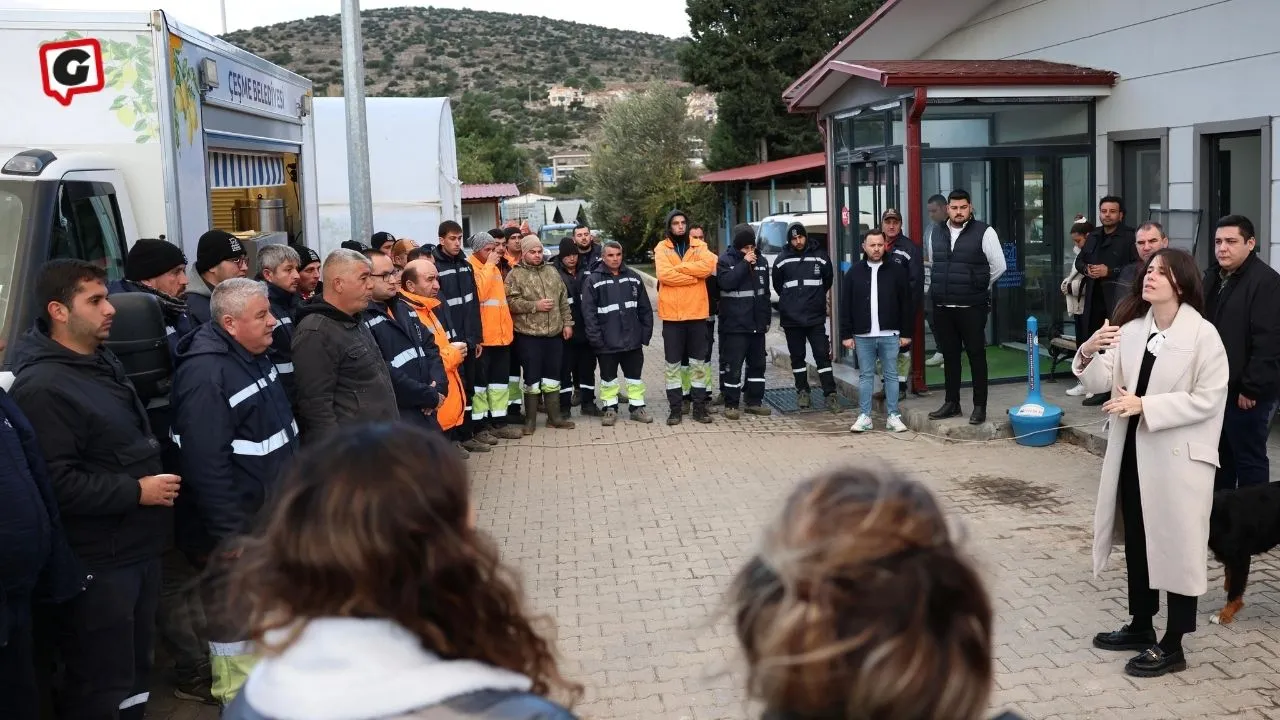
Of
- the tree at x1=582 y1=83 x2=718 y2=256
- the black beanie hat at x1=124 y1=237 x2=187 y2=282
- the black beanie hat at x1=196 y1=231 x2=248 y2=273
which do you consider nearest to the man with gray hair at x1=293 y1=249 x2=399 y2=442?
the black beanie hat at x1=196 y1=231 x2=248 y2=273

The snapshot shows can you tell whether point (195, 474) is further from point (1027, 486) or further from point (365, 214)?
point (365, 214)

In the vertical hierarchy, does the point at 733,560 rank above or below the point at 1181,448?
below

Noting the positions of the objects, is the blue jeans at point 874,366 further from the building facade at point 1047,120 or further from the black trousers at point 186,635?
the black trousers at point 186,635

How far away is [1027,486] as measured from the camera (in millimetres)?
8219

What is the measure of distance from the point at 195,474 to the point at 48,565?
0.67 metres

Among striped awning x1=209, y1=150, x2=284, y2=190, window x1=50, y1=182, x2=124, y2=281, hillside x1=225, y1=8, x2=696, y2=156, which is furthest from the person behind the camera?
hillside x1=225, y1=8, x2=696, y2=156

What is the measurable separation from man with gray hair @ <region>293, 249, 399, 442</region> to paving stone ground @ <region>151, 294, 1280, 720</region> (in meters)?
1.44

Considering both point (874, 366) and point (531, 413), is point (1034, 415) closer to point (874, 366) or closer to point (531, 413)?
point (874, 366)

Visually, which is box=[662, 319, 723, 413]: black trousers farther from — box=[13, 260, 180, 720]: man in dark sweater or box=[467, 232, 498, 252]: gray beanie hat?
box=[13, 260, 180, 720]: man in dark sweater

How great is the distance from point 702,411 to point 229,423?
286 inches

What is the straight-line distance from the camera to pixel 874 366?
10.5m

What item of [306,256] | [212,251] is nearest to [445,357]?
[306,256]

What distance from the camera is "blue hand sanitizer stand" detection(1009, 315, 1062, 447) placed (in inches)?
367

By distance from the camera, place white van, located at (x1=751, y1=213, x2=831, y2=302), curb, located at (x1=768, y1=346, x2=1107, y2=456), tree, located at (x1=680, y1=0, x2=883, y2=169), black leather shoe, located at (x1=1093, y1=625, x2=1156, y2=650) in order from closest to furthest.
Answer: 1. black leather shoe, located at (x1=1093, y1=625, x2=1156, y2=650)
2. curb, located at (x1=768, y1=346, x2=1107, y2=456)
3. white van, located at (x1=751, y1=213, x2=831, y2=302)
4. tree, located at (x1=680, y1=0, x2=883, y2=169)
